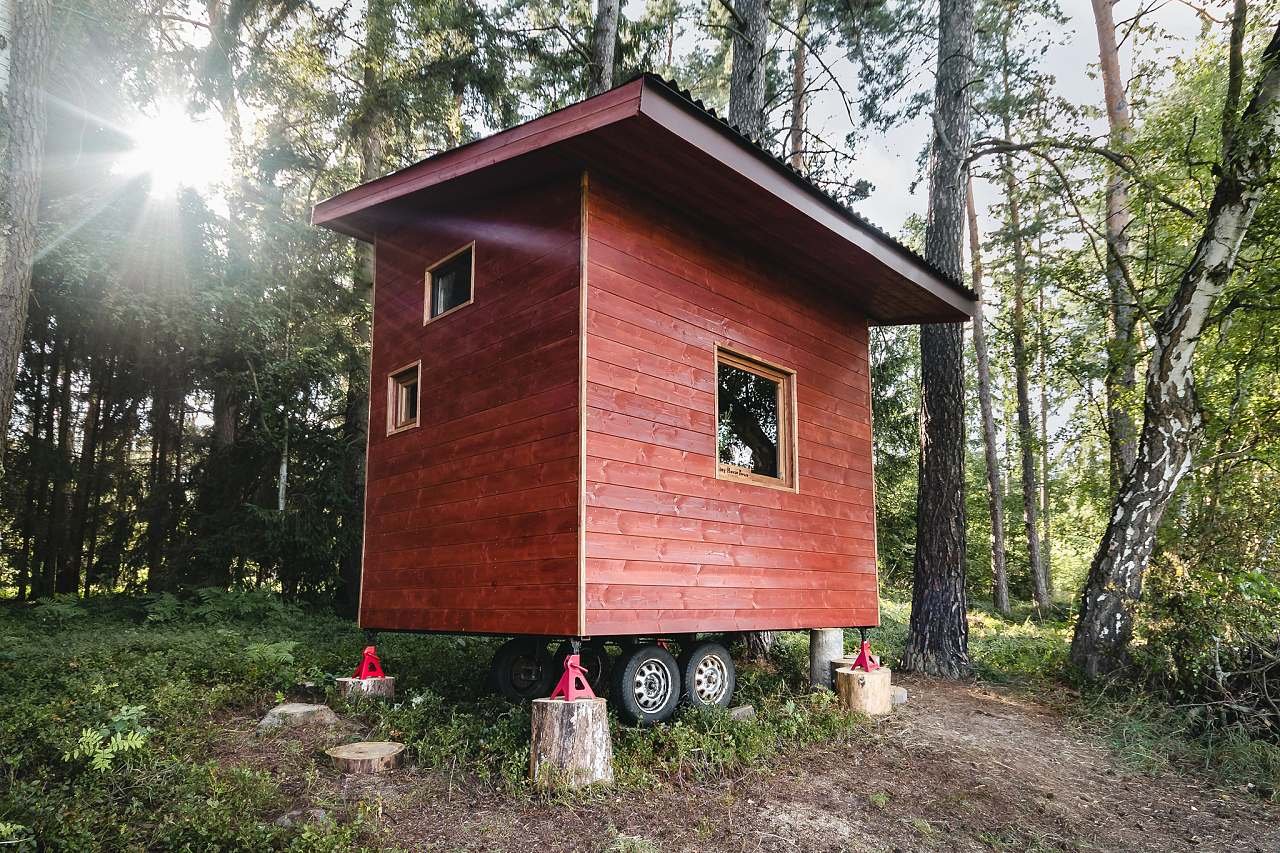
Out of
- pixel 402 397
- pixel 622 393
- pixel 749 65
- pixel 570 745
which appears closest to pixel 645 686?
pixel 570 745

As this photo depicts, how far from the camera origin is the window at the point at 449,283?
6.58 metres

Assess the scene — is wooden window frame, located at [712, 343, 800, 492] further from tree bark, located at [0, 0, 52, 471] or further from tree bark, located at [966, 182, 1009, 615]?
tree bark, located at [966, 182, 1009, 615]

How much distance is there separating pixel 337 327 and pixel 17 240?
23.6 feet

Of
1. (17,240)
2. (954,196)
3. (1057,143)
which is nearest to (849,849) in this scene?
(17,240)

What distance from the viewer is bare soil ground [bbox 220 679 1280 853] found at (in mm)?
4090

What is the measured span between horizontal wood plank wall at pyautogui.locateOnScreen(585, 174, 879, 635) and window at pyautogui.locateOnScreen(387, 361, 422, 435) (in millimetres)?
2558

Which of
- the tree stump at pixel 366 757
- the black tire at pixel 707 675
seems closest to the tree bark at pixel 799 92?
the black tire at pixel 707 675

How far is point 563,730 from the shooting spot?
15.1ft

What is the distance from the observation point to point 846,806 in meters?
4.70

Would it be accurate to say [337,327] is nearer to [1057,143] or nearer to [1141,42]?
[1057,143]

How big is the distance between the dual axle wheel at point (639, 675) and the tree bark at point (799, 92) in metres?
8.86

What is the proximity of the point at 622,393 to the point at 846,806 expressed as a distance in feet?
9.98

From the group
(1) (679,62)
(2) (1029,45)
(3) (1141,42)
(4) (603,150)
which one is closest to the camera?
(4) (603,150)

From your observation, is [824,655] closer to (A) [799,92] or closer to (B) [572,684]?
(B) [572,684]
